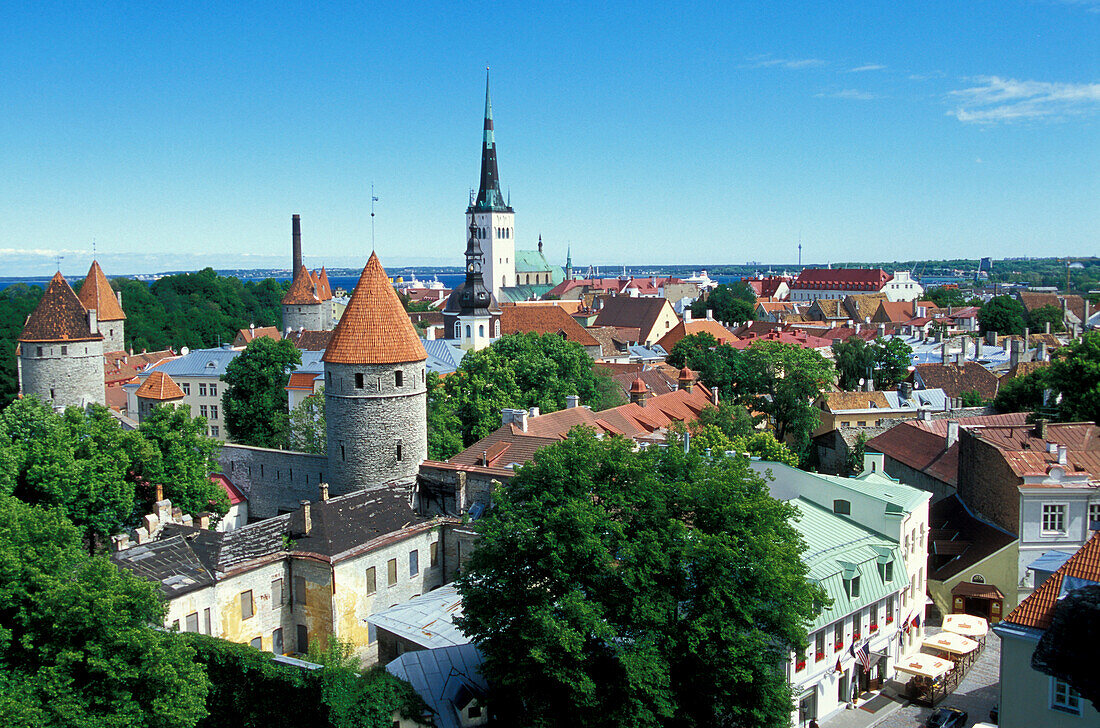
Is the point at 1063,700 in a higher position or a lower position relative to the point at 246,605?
higher

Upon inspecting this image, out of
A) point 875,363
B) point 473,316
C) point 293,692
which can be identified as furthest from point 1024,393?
point 293,692

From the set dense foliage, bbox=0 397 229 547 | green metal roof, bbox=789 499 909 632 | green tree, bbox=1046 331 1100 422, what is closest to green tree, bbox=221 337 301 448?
dense foliage, bbox=0 397 229 547

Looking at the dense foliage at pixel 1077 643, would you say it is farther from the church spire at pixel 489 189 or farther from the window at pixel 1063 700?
the church spire at pixel 489 189

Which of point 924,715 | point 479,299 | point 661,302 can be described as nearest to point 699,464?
point 924,715

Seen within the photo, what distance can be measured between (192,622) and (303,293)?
7006 cm

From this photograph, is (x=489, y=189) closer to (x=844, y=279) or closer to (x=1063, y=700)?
(x=844, y=279)

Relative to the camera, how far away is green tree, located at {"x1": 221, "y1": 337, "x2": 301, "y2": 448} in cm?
5244

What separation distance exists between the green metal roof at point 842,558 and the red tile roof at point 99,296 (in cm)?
5997

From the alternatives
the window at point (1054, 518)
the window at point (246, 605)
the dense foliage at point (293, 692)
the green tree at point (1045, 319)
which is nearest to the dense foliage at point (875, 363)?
the window at point (1054, 518)

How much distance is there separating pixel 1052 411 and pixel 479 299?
37812mm

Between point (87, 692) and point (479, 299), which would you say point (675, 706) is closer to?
point (87, 692)

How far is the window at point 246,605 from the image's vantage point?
2627 cm

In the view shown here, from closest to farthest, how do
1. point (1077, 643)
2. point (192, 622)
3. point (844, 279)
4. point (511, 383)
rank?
point (1077, 643) < point (192, 622) < point (511, 383) < point (844, 279)

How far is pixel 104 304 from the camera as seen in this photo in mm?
71562
